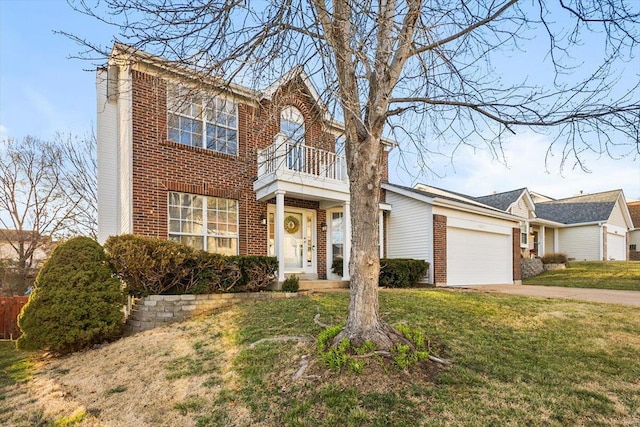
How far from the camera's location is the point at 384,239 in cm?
1415

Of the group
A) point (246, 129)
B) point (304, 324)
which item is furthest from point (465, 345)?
Result: point (246, 129)

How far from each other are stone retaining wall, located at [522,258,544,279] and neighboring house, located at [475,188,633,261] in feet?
3.94

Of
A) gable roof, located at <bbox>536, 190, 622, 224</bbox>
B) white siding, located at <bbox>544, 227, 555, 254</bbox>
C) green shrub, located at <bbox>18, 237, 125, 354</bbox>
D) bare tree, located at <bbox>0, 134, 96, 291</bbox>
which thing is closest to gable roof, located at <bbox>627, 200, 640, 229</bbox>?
gable roof, located at <bbox>536, 190, 622, 224</bbox>

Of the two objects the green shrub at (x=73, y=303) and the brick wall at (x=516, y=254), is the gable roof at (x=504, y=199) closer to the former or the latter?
the brick wall at (x=516, y=254)

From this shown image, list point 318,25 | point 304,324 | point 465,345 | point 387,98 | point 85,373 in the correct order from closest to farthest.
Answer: point 318,25 < point 387,98 < point 465,345 < point 85,373 < point 304,324

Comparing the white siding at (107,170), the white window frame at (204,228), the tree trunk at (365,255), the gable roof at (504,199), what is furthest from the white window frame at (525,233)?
the white siding at (107,170)

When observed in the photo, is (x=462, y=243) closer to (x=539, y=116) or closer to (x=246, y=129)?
(x=246, y=129)

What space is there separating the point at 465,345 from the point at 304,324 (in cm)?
241

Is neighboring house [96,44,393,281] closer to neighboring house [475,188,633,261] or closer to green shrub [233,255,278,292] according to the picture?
green shrub [233,255,278,292]

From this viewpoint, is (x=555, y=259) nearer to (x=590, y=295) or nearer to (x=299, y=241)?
(x=590, y=295)

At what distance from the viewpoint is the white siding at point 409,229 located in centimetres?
1280

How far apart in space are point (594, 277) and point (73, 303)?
19347 mm

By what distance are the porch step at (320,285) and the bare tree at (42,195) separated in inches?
577

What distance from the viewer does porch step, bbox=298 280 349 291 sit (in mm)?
9944
